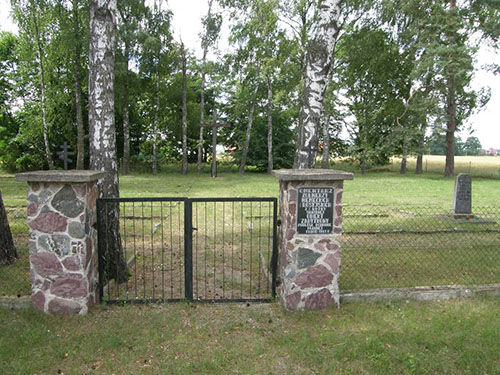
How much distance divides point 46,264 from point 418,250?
19.5 feet

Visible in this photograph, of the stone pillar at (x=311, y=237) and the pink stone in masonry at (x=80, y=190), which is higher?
the pink stone in masonry at (x=80, y=190)

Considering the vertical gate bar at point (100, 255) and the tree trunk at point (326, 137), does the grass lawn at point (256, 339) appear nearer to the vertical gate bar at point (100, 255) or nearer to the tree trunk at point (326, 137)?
the vertical gate bar at point (100, 255)

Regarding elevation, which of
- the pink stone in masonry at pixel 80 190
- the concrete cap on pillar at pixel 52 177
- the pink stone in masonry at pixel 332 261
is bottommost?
the pink stone in masonry at pixel 332 261

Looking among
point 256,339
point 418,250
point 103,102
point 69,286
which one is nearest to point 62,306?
point 69,286

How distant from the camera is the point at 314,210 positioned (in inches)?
157

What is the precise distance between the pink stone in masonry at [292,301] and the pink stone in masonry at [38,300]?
2723 millimetres

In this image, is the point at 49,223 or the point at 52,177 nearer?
the point at 52,177

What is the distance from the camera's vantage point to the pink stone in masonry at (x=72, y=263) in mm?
3871

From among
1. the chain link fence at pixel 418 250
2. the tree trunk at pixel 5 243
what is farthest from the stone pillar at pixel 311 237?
the tree trunk at pixel 5 243

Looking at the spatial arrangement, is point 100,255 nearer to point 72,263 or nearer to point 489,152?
point 72,263

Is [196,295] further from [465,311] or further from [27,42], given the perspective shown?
[27,42]

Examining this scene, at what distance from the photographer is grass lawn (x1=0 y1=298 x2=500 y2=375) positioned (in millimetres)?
3098

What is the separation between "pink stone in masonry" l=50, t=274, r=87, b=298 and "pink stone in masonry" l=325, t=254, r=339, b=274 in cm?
273

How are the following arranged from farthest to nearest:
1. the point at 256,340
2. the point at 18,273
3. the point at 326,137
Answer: the point at 326,137 → the point at 18,273 → the point at 256,340
